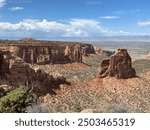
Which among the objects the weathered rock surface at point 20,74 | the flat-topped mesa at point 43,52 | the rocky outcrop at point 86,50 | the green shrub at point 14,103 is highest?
the green shrub at point 14,103

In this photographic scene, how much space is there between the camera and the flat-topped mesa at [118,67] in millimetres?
70812

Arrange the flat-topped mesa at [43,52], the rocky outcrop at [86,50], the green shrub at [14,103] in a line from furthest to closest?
the rocky outcrop at [86,50] < the flat-topped mesa at [43,52] < the green shrub at [14,103]

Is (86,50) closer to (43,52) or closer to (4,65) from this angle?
(43,52)

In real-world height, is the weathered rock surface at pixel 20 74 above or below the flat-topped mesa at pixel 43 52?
above

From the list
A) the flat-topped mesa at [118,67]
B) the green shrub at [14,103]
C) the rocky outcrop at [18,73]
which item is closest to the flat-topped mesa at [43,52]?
the flat-topped mesa at [118,67]

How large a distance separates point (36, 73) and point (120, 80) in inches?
736

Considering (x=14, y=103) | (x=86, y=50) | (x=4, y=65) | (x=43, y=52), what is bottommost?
(x=86, y=50)

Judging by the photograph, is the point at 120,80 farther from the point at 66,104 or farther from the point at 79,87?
the point at 66,104

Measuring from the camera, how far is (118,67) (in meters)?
71.3

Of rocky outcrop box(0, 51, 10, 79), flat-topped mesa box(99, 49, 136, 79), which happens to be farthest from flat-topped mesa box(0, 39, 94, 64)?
Answer: rocky outcrop box(0, 51, 10, 79)

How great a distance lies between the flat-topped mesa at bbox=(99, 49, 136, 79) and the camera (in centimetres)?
7081

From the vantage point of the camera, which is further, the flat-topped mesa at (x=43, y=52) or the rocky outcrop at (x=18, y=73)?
the flat-topped mesa at (x=43, y=52)

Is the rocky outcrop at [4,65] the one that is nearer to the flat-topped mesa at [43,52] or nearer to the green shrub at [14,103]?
the green shrub at [14,103]

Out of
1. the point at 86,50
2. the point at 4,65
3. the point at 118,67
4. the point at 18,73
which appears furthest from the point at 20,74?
the point at 86,50
